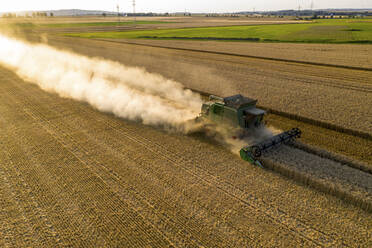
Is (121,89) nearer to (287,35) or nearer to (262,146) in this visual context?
(262,146)

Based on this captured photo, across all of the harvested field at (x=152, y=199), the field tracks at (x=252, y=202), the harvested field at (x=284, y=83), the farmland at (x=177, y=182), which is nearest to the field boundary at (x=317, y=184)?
the farmland at (x=177, y=182)

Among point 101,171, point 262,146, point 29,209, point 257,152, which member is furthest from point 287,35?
point 29,209

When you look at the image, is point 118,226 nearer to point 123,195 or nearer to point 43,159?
point 123,195

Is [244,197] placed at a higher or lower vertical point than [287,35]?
lower

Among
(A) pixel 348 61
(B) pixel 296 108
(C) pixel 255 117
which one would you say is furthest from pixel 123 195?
(A) pixel 348 61

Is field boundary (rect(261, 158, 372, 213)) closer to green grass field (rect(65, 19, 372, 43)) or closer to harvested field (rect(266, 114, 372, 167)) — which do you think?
harvested field (rect(266, 114, 372, 167))
